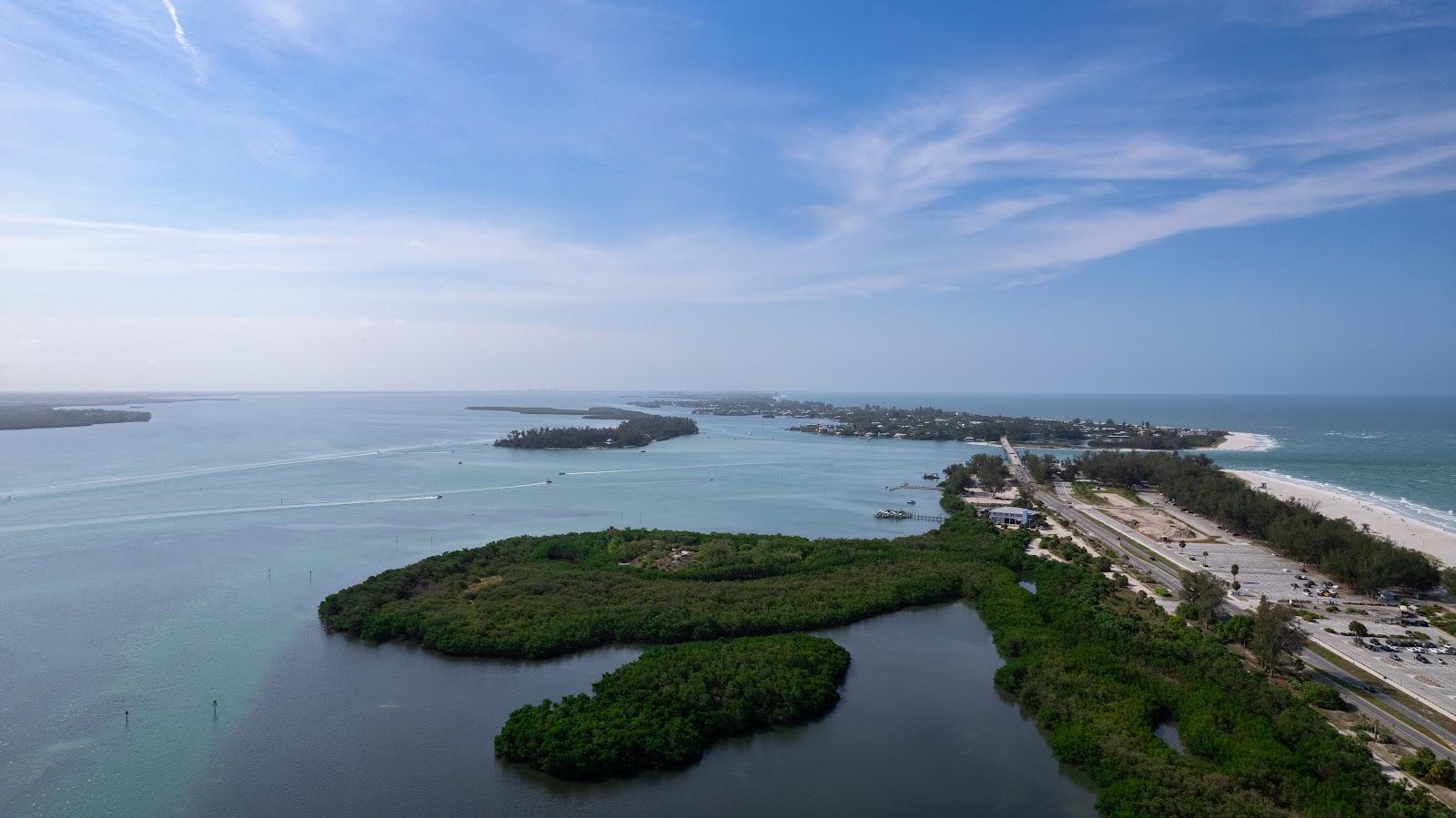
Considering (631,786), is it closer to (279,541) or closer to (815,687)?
(815,687)

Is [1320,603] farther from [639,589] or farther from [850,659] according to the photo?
[639,589]

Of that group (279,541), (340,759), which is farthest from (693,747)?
(279,541)

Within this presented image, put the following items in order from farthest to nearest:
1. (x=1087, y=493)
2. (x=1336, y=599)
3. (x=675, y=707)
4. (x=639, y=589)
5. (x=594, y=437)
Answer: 1. (x=594, y=437)
2. (x=1087, y=493)
3. (x=1336, y=599)
4. (x=639, y=589)
5. (x=675, y=707)

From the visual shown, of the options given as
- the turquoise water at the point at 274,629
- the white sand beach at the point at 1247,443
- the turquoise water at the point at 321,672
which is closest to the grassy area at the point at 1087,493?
the turquoise water at the point at 321,672

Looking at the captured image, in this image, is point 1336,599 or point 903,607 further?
point 1336,599

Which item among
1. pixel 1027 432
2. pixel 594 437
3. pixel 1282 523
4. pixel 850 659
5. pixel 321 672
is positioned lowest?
pixel 850 659

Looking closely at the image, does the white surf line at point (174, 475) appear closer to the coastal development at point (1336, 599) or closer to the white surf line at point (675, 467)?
the white surf line at point (675, 467)

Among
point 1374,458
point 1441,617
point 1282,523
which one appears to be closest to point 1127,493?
point 1282,523

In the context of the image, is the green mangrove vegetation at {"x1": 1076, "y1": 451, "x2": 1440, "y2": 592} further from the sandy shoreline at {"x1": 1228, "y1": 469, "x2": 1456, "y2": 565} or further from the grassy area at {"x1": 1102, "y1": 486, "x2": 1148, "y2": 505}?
the sandy shoreline at {"x1": 1228, "y1": 469, "x2": 1456, "y2": 565}
